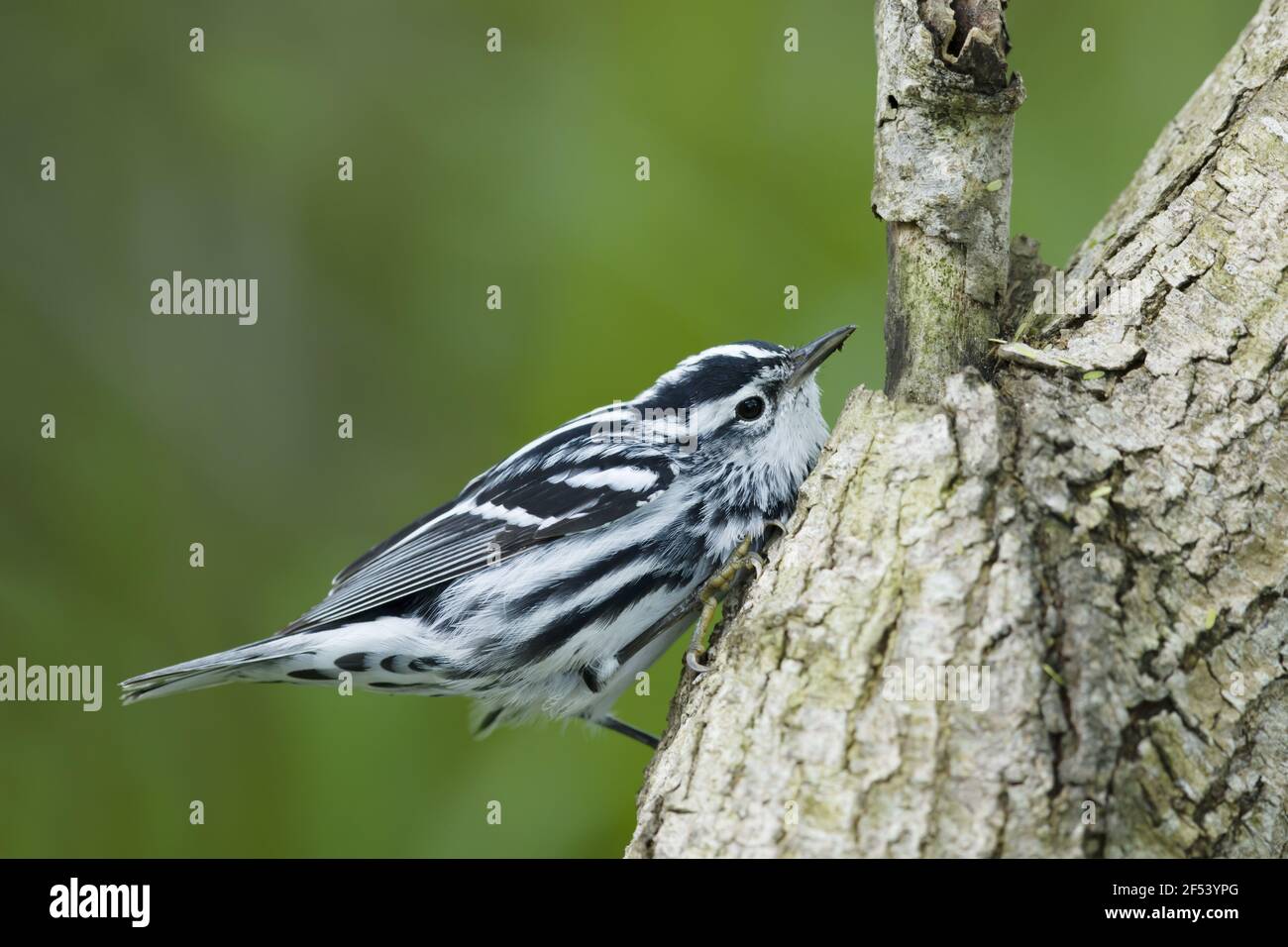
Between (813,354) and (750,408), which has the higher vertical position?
(813,354)

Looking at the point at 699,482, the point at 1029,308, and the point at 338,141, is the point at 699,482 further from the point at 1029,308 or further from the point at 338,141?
the point at 338,141

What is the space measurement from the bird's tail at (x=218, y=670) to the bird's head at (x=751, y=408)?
1.36 meters

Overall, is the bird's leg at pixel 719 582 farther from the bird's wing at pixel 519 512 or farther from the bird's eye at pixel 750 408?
the bird's eye at pixel 750 408

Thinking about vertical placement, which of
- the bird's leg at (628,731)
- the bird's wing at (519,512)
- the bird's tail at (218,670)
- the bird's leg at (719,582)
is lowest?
the bird's leg at (628,731)

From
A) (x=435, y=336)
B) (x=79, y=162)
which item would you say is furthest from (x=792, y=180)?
(x=79, y=162)

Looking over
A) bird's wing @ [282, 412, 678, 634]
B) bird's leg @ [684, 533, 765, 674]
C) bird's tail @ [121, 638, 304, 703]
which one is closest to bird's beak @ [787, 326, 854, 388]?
bird's wing @ [282, 412, 678, 634]

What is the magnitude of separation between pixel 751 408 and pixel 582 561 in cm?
75

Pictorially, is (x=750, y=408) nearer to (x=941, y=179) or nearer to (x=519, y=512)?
(x=519, y=512)

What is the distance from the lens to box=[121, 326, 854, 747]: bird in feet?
11.8

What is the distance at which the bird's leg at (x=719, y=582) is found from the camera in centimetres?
324

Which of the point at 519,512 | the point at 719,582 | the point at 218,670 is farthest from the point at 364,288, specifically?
Result: the point at 719,582

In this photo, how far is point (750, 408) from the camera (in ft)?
12.5

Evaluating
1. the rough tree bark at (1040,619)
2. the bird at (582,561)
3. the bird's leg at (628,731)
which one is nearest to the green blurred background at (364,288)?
the bird's leg at (628,731)
